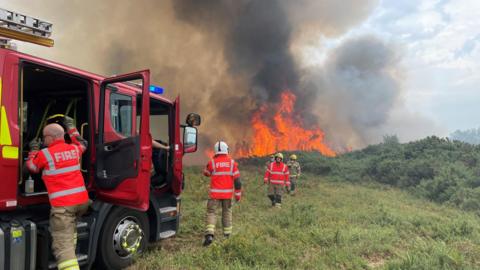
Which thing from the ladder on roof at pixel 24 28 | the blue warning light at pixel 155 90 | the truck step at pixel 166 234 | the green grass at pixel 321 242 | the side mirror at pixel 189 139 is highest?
the ladder on roof at pixel 24 28

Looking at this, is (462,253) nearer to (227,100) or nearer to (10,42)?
(10,42)

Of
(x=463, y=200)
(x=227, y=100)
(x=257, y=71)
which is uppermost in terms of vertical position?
(x=257, y=71)

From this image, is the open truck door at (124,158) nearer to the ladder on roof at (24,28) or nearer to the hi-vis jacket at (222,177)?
the ladder on roof at (24,28)

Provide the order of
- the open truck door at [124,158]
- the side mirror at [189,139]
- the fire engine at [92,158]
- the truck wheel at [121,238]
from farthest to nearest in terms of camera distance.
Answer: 1. the side mirror at [189,139]
2. the truck wheel at [121,238]
3. the open truck door at [124,158]
4. the fire engine at [92,158]

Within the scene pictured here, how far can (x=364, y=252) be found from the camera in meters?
5.46

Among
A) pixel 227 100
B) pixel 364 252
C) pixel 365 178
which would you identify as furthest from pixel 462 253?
pixel 227 100

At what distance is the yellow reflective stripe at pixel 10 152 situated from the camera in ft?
10.3

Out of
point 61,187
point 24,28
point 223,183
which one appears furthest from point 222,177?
point 24,28

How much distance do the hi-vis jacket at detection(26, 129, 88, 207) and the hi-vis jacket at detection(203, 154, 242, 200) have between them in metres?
2.66

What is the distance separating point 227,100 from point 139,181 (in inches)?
1058

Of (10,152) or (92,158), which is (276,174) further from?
(10,152)

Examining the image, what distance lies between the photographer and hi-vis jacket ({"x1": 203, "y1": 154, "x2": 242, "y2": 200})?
593 cm

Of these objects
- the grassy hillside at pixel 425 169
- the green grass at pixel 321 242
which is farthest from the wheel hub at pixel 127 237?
the grassy hillside at pixel 425 169

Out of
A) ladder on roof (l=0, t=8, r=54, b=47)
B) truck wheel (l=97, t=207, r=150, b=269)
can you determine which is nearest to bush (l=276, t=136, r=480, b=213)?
truck wheel (l=97, t=207, r=150, b=269)
